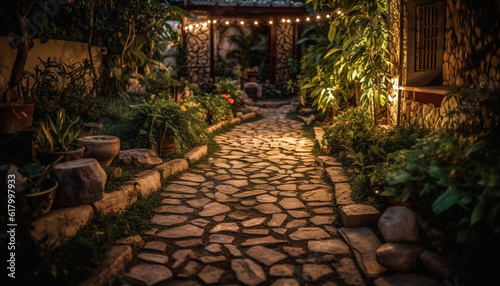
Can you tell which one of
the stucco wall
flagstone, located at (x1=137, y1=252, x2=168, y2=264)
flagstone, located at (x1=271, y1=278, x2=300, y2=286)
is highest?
the stucco wall

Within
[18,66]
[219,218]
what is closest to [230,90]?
[18,66]

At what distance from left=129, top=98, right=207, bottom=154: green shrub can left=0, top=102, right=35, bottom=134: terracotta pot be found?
2.18 m

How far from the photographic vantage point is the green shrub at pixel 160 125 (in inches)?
271

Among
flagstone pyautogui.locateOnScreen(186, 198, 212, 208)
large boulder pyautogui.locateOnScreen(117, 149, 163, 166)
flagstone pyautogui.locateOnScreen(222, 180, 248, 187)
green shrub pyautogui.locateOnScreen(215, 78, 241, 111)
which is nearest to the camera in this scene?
flagstone pyautogui.locateOnScreen(186, 198, 212, 208)

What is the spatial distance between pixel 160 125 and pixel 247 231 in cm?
330

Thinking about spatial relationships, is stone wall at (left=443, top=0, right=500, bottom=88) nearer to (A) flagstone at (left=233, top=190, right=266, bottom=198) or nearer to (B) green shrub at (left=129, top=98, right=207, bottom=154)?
(A) flagstone at (left=233, top=190, right=266, bottom=198)

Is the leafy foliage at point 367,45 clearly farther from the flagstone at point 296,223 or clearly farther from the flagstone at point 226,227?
the flagstone at point 226,227

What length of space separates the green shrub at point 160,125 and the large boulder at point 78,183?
254 cm

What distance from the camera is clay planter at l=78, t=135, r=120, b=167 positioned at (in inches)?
203

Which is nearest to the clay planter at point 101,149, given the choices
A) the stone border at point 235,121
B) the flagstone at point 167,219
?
the flagstone at point 167,219

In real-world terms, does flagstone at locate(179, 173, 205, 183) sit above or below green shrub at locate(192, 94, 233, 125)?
below

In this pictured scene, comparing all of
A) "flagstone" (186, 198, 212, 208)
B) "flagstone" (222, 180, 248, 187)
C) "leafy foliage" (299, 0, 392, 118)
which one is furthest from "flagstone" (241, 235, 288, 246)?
"leafy foliage" (299, 0, 392, 118)

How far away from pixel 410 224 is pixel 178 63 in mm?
15248

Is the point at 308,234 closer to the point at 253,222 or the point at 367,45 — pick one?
the point at 253,222
